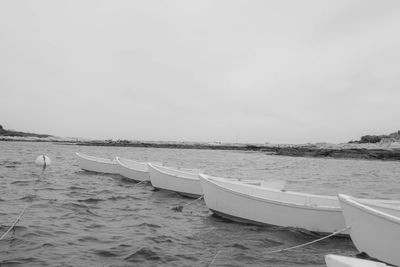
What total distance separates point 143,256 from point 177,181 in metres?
8.62

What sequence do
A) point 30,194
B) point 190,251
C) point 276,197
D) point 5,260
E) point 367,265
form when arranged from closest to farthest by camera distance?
point 367,265 → point 5,260 → point 190,251 → point 276,197 → point 30,194

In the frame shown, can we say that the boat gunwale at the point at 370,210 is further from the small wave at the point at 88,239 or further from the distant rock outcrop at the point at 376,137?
the distant rock outcrop at the point at 376,137

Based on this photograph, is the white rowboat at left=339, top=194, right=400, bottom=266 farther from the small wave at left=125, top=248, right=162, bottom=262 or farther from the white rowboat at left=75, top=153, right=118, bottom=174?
the white rowboat at left=75, top=153, right=118, bottom=174

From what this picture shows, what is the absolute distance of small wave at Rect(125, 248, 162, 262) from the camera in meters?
7.79

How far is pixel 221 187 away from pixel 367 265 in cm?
701

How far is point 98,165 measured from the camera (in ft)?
82.9

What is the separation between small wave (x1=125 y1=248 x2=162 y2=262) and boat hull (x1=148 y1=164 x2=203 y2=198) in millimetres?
7598

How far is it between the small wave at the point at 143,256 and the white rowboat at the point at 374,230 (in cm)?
397

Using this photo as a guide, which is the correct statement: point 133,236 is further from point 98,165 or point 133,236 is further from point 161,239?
point 98,165

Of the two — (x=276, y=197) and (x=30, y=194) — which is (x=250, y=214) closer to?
(x=276, y=197)

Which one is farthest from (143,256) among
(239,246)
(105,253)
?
(239,246)

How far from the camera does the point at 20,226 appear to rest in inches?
383

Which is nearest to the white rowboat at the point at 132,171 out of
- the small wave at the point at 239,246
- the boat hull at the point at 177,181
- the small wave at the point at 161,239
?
the boat hull at the point at 177,181

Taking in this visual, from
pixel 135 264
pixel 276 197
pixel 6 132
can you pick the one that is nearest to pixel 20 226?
pixel 135 264
